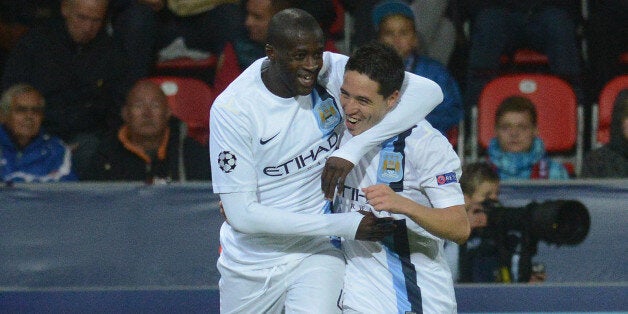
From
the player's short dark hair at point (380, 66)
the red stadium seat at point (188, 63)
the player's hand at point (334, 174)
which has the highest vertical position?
the red stadium seat at point (188, 63)

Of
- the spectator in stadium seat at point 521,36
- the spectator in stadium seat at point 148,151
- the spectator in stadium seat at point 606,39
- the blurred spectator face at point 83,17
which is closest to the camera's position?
the spectator in stadium seat at point 148,151

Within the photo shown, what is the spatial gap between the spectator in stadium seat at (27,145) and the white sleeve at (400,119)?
2.25m

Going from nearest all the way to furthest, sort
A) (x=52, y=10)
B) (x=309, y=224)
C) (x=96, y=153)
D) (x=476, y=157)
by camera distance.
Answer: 1. (x=309, y=224)
2. (x=96, y=153)
3. (x=476, y=157)
4. (x=52, y=10)

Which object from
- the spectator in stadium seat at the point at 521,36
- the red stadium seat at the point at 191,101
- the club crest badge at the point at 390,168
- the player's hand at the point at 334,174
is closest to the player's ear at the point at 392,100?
the club crest badge at the point at 390,168

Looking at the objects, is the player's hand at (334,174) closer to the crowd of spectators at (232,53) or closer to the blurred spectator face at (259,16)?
the crowd of spectators at (232,53)

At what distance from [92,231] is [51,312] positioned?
39 cm

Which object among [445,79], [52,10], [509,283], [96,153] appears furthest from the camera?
[52,10]

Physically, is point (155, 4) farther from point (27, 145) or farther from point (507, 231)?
point (507, 231)

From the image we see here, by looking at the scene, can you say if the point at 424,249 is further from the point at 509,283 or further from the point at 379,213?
the point at 509,283

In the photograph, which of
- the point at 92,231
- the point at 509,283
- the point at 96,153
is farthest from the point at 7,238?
the point at 509,283

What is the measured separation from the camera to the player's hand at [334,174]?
3391mm

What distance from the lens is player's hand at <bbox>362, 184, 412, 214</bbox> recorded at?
3.20 metres

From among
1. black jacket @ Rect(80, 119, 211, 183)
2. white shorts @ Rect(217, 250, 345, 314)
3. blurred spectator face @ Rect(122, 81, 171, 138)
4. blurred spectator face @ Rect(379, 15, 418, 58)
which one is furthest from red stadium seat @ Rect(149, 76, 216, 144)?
white shorts @ Rect(217, 250, 345, 314)

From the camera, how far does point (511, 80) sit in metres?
6.56
